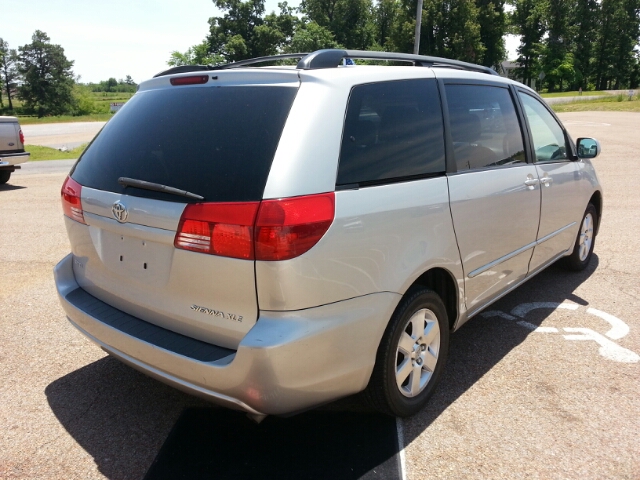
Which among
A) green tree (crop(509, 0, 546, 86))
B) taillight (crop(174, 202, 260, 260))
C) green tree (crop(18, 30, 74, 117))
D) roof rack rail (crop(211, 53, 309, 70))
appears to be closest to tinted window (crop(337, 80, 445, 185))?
taillight (crop(174, 202, 260, 260))

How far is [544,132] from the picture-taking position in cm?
434

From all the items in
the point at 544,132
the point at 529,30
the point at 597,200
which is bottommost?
the point at 597,200

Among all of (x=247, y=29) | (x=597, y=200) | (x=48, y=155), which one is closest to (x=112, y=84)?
(x=247, y=29)

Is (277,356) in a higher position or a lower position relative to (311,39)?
lower

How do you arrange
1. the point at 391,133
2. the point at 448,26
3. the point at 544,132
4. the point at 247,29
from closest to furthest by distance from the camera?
the point at 391,133 < the point at 544,132 < the point at 448,26 < the point at 247,29

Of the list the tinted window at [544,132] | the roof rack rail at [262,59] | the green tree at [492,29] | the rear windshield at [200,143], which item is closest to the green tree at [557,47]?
the green tree at [492,29]

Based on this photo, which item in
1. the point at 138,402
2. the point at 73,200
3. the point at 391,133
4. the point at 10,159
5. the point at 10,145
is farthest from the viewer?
the point at 10,145

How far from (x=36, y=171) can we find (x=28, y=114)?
89.9 m

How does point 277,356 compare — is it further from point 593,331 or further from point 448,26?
point 448,26

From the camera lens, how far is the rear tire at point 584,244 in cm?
510

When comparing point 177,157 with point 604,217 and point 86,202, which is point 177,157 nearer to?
point 86,202

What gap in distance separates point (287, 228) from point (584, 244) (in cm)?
407

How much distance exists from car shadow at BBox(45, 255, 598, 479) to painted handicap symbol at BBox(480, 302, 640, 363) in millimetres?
209

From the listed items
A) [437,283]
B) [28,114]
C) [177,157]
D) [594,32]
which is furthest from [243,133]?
[28,114]
